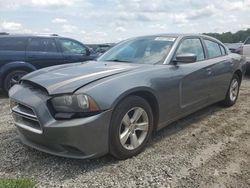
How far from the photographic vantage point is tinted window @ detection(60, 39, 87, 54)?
9211 mm

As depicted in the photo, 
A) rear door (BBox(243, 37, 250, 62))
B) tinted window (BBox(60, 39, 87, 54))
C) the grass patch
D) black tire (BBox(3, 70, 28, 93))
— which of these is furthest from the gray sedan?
rear door (BBox(243, 37, 250, 62))

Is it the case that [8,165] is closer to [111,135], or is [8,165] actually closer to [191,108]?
[111,135]

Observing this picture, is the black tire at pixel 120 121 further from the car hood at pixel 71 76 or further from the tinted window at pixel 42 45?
the tinted window at pixel 42 45

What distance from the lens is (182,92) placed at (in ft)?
14.8

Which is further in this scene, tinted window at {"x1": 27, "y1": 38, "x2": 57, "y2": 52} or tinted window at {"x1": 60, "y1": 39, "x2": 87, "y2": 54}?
tinted window at {"x1": 60, "y1": 39, "x2": 87, "y2": 54}

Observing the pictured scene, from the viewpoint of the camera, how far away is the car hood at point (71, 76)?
342 centimetres

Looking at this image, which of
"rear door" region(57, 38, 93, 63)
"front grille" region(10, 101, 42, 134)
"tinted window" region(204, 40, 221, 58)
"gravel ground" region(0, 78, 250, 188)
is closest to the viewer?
"gravel ground" region(0, 78, 250, 188)

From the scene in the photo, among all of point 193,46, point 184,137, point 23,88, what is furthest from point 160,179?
point 193,46

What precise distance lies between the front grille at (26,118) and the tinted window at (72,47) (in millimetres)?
5518

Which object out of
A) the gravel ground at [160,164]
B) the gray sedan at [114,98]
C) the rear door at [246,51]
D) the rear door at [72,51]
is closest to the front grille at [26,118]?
the gray sedan at [114,98]

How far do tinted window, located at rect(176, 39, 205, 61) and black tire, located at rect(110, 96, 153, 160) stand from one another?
49.1 inches

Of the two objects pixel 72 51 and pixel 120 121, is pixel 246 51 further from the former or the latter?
pixel 120 121

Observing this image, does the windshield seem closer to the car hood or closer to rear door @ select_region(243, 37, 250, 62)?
the car hood

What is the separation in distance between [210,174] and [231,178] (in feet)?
0.71
